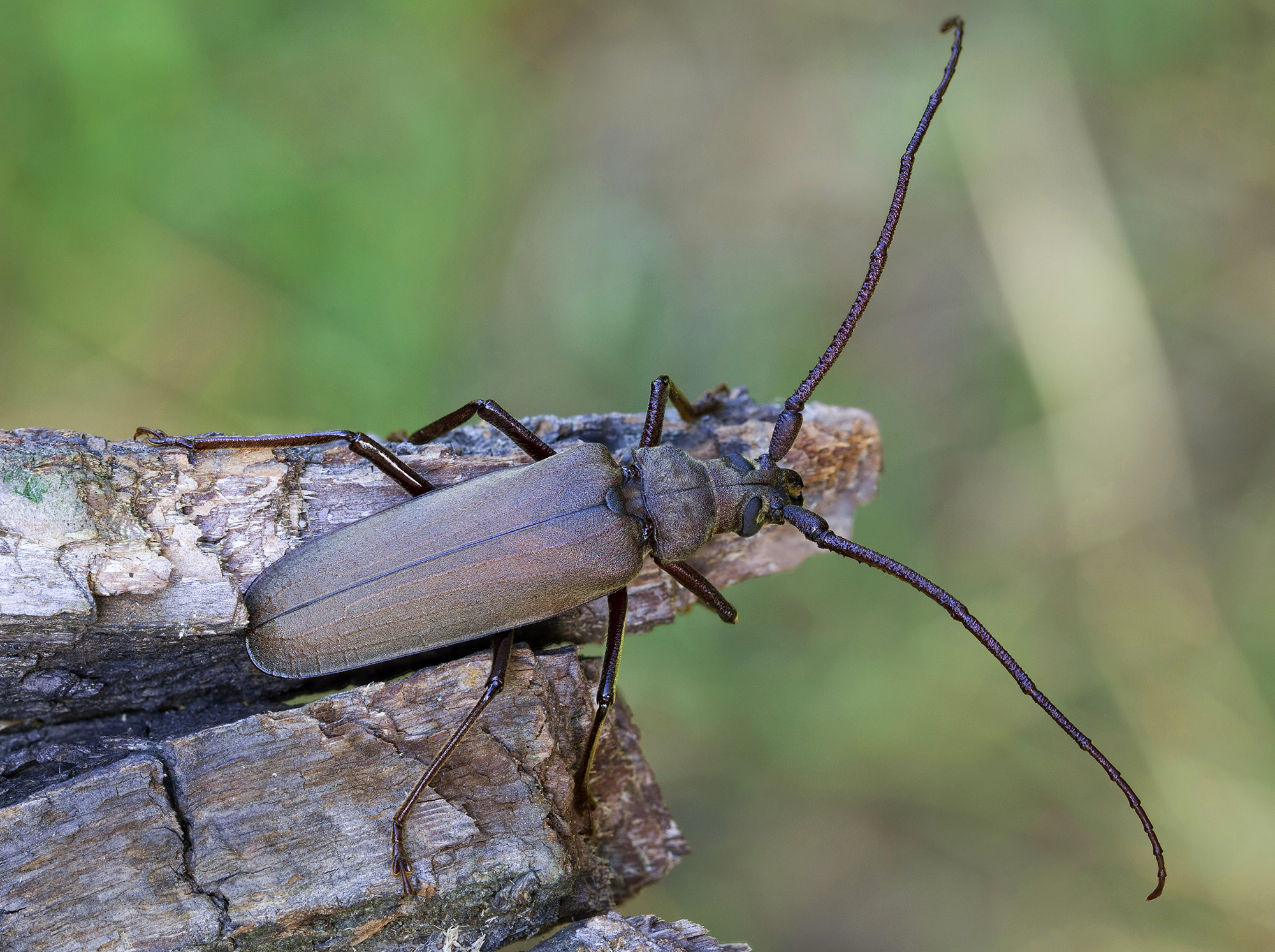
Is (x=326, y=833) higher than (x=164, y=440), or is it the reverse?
(x=164, y=440)

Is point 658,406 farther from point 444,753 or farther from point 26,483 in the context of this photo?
point 26,483

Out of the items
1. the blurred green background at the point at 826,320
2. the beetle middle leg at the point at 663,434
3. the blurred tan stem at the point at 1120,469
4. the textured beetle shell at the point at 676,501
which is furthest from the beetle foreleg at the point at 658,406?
the blurred tan stem at the point at 1120,469

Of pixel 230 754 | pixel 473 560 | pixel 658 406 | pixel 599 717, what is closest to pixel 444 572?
pixel 473 560

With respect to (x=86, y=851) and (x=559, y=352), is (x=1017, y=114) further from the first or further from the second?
(x=86, y=851)

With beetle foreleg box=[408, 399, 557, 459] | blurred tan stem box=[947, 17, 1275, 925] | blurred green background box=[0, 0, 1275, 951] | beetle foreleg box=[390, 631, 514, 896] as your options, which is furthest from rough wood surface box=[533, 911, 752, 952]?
blurred tan stem box=[947, 17, 1275, 925]

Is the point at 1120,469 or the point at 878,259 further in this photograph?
the point at 1120,469

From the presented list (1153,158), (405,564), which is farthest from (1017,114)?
(405,564)

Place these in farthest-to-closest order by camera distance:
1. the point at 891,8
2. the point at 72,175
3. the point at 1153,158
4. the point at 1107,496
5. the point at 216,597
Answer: the point at 891,8
the point at 1153,158
the point at 1107,496
the point at 72,175
the point at 216,597
